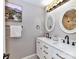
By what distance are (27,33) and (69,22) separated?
1396mm

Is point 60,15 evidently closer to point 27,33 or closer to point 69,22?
point 69,22

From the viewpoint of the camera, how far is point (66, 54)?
1401mm

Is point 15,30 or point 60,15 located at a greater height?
point 60,15

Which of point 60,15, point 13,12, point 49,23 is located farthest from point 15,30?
point 60,15

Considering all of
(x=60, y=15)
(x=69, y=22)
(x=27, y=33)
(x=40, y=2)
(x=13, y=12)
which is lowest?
(x=27, y=33)

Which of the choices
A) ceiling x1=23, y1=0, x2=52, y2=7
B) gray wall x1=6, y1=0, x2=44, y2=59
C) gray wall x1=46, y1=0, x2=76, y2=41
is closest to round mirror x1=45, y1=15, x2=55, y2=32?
gray wall x1=46, y1=0, x2=76, y2=41

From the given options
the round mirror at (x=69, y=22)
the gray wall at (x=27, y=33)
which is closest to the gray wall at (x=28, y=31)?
the gray wall at (x=27, y=33)

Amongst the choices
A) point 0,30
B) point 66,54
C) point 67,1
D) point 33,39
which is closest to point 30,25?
point 33,39

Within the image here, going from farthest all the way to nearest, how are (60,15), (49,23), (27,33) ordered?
(27,33), (49,23), (60,15)

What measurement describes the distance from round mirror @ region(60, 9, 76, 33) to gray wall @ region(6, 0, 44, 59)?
1103 millimetres

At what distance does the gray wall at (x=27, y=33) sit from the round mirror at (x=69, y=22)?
3.62ft

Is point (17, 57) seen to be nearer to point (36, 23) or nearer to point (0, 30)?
point (36, 23)

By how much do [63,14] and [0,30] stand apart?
1688 millimetres

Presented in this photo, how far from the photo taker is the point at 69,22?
6.79 feet
